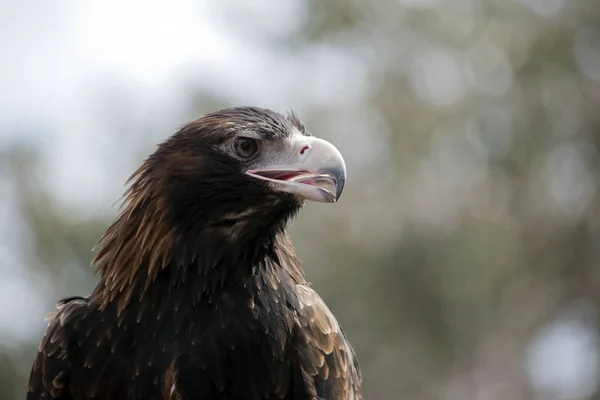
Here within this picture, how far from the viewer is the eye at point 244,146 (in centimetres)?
416

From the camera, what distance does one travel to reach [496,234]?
23.5 m

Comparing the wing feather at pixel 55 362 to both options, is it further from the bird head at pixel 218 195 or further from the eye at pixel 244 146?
the eye at pixel 244 146

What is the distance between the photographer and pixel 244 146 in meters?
4.17

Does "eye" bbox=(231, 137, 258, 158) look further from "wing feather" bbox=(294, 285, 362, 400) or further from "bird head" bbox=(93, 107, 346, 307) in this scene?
"wing feather" bbox=(294, 285, 362, 400)

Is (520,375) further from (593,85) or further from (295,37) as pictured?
(295,37)

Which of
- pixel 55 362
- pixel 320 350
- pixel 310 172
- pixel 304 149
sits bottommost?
pixel 55 362

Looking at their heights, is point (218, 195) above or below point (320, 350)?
above

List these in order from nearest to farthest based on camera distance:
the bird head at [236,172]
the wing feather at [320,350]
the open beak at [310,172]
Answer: the open beak at [310,172] < the bird head at [236,172] < the wing feather at [320,350]

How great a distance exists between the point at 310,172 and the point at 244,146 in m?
0.33

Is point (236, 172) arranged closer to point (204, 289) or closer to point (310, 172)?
point (310, 172)

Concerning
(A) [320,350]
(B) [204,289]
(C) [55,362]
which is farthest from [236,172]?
(C) [55,362]

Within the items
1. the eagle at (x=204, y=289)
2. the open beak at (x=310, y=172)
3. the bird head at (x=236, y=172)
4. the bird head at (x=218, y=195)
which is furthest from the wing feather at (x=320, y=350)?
the open beak at (x=310, y=172)

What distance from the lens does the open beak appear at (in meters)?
3.98

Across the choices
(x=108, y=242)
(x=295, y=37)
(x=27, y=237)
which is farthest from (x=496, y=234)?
(x=108, y=242)
